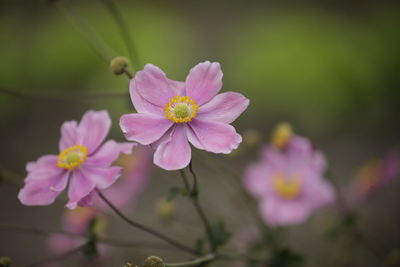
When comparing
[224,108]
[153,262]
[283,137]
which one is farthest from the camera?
[283,137]

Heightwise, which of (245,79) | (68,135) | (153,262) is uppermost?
(245,79)

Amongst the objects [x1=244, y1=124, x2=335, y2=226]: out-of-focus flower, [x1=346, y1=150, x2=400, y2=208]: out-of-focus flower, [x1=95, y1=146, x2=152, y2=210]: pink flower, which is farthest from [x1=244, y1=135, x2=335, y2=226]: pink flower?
[x1=95, y1=146, x2=152, y2=210]: pink flower

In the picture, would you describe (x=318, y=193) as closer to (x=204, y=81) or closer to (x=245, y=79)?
(x=204, y=81)

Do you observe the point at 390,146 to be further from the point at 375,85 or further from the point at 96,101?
the point at 96,101

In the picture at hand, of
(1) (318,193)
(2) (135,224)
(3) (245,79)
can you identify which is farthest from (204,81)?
(3) (245,79)

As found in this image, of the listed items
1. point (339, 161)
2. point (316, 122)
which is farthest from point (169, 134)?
point (316, 122)

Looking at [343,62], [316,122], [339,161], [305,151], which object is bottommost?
[305,151]

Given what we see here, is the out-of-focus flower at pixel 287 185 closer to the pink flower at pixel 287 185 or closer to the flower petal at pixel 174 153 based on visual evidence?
the pink flower at pixel 287 185

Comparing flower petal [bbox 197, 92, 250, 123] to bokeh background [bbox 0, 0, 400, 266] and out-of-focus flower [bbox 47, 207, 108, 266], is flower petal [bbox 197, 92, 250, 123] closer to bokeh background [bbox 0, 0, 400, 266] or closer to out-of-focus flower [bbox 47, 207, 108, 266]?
out-of-focus flower [bbox 47, 207, 108, 266]
